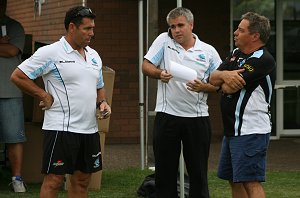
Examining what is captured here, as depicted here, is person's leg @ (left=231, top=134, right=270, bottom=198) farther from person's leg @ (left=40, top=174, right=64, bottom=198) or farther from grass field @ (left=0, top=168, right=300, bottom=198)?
grass field @ (left=0, top=168, right=300, bottom=198)

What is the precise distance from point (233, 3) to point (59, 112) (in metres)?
7.79

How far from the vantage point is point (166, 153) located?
22.9 feet

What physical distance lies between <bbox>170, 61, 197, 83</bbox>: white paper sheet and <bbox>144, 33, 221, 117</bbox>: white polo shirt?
0.84 ft

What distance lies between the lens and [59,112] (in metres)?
6.53

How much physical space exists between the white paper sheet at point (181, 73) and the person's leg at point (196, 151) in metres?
0.45

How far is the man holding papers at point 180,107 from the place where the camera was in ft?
22.5

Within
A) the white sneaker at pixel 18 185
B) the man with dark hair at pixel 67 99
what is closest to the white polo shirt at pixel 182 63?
the man with dark hair at pixel 67 99

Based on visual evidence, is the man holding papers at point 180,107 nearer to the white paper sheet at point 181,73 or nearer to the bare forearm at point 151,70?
the bare forearm at point 151,70

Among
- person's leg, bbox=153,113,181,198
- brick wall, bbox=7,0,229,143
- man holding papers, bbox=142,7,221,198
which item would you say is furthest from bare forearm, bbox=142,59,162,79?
brick wall, bbox=7,0,229,143

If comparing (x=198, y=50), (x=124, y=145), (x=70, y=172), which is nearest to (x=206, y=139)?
(x=198, y=50)

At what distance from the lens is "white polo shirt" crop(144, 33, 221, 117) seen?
6.87 metres

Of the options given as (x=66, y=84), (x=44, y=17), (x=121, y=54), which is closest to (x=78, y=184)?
(x=66, y=84)

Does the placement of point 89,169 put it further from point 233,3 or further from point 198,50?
point 233,3

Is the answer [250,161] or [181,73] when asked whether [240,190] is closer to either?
[250,161]
